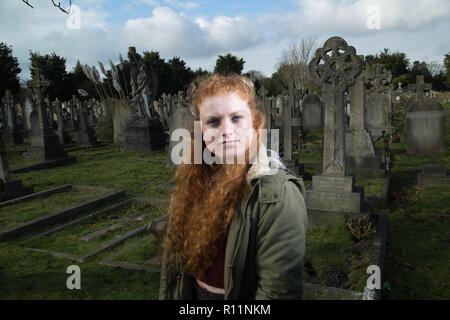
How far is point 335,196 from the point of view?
5488 mm

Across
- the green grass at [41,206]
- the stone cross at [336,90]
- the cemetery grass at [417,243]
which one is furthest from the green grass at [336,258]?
the green grass at [41,206]

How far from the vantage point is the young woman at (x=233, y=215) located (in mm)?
1409

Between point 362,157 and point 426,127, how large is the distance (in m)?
3.80

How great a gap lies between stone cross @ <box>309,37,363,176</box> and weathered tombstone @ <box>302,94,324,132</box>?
464 inches

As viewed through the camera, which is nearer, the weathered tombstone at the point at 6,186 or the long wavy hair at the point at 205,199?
the long wavy hair at the point at 205,199

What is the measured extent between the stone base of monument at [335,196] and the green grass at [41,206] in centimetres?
493

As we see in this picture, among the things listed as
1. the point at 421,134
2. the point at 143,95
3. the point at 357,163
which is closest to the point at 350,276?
the point at 357,163

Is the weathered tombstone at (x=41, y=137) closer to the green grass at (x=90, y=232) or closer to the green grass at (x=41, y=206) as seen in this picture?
the green grass at (x=41, y=206)

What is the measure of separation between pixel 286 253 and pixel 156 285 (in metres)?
2.87

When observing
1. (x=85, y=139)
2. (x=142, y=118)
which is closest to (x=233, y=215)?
(x=142, y=118)

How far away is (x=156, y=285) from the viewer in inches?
152

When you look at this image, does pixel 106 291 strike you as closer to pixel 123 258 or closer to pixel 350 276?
pixel 123 258

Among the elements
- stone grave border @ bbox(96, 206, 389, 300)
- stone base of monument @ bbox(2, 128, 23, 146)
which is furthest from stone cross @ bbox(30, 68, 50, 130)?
stone grave border @ bbox(96, 206, 389, 300)
